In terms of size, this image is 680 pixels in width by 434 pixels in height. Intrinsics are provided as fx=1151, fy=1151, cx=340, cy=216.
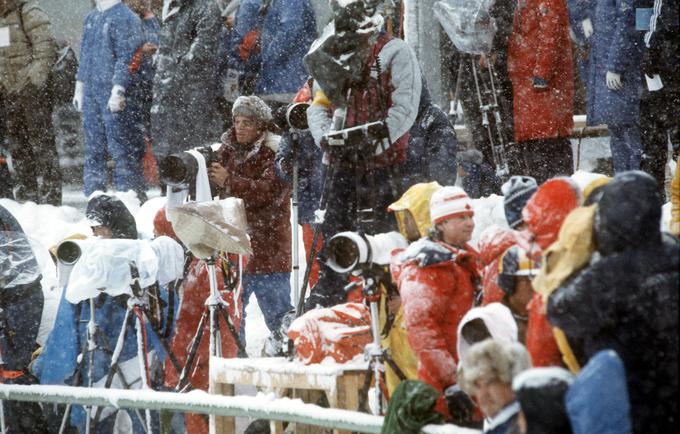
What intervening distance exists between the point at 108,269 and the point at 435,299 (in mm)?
2569

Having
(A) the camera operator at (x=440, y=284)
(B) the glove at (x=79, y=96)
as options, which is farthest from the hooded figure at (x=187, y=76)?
(A) the camera operator at (x=440, y=284)

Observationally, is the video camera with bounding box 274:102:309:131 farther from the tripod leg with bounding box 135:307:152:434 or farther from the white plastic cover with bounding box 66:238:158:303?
the tripod leg with bounding box 135:307:152:434

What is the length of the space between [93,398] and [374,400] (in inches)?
56.7

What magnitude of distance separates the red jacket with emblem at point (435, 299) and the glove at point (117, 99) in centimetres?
500

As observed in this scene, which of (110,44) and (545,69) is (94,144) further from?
(545,69)

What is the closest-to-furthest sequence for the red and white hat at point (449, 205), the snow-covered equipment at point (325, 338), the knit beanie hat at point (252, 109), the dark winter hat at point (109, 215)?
1. the red and white hat at point (449, 205)
2. the snow-covered equipment at point (325, 338)
3. the dark winter hat at point (109, 215)
4. the knit beanie hat at point (252, 109)

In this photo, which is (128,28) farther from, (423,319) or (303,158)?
(423,319)

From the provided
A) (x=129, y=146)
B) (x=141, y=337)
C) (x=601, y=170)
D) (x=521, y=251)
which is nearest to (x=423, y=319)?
(x=521, y=251)

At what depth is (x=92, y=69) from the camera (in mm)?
9555

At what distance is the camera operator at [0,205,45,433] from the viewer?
281 inches

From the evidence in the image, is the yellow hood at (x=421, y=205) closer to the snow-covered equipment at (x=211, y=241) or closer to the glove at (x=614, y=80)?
the snow-covered equipment at (x=211, y=241)

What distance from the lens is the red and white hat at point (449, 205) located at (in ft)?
15.6

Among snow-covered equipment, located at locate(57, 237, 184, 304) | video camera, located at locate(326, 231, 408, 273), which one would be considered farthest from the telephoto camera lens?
video camera, located at locate(326, 231, 408, 273)

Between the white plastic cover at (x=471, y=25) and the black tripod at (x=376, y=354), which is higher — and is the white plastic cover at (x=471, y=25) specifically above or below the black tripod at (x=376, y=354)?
above
